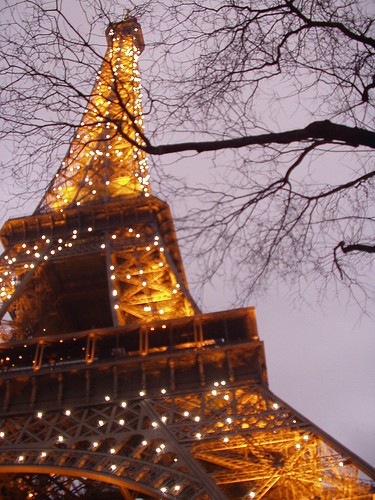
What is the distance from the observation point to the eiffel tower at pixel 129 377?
1294cm

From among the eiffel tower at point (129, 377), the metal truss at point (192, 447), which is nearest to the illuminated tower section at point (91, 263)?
the eiffel tower at point (129, 377)

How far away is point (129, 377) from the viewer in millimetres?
18031

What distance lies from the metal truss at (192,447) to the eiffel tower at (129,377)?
4 centimetres

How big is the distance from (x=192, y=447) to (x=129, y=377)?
458cm

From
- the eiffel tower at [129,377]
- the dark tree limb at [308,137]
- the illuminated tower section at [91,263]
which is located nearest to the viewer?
the dark tree limb at [308,137]

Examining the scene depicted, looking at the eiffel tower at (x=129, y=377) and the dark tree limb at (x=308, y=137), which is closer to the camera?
the dark tree limb at (x=308, y=137)

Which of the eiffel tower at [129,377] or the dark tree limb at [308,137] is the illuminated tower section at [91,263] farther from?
the dark tree limb at [308,137]

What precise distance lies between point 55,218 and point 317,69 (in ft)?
72.8

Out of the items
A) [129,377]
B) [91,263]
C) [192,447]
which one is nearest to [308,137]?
[192,447]

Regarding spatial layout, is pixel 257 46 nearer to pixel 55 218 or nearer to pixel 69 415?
pixel 69 415

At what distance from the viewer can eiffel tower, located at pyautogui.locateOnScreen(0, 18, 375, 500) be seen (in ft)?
42.4

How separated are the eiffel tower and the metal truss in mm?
41

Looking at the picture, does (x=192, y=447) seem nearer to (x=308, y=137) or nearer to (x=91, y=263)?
(x=308, y=137)

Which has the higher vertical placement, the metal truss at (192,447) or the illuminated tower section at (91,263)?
the illuminated tower section at (91,263)
